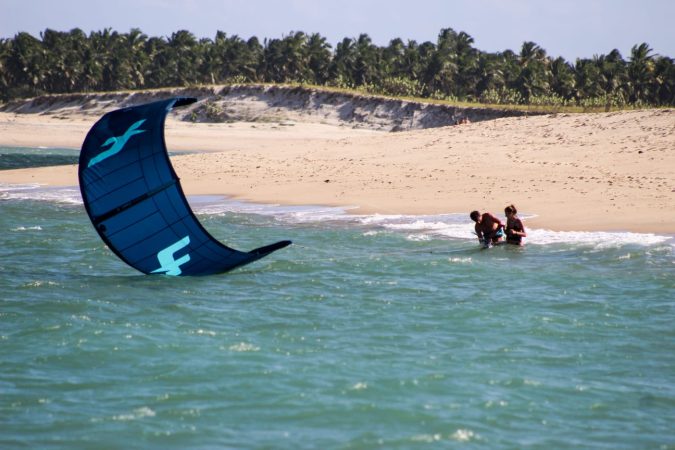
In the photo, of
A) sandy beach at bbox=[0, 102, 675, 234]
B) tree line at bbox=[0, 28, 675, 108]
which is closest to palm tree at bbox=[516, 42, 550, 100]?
tree line at bbox=[0, 28, 675, 108]

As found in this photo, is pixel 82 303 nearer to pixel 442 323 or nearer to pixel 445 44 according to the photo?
pixel 442 323

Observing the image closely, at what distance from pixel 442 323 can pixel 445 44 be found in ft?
254

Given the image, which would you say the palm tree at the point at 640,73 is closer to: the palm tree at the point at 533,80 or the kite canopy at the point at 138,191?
the palm tree at the point at 533,80

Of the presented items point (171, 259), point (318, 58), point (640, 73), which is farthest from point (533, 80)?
point (171, 259)

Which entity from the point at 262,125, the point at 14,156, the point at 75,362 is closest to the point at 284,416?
the point at 75,362

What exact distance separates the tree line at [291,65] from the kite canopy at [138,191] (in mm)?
62964

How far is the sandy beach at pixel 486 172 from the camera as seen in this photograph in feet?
78.1

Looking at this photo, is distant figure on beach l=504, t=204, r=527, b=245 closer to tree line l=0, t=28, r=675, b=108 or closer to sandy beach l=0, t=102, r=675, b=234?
sandy beach l=0, t=102, r=675, b=234

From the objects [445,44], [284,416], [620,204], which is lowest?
[284,416]

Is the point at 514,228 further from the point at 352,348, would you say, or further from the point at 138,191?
the point at 138,191

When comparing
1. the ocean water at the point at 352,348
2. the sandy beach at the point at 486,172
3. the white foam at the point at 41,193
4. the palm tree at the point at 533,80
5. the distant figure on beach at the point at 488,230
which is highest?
the palm tree at the point at 533,80

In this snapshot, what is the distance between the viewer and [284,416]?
9664 mm

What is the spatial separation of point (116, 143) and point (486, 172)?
17227mm

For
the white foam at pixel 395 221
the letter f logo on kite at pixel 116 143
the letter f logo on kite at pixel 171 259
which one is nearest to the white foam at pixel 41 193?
the white foam at pixel 395 221
